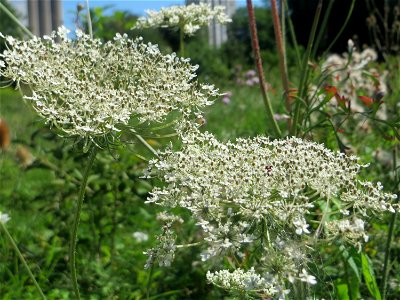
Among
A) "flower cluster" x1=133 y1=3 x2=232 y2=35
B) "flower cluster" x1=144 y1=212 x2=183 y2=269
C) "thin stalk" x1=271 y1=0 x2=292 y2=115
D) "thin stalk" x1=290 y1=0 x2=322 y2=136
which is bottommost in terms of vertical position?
"flower cluster" x1=144 y1=212 x2=183 y2=269

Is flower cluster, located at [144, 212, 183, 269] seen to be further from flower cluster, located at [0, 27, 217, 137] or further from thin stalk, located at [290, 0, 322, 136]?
thin stalk, located at [290, 0, 322, 136]

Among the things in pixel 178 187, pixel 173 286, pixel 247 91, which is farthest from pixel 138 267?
pixel 247 91

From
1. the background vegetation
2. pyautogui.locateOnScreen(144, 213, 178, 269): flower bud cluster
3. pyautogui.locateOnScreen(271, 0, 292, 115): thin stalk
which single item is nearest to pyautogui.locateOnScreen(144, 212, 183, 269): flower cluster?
pyautogui.locateOnScreen(144, 213, 178, 269): flower bud cluster

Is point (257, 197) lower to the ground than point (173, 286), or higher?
lower

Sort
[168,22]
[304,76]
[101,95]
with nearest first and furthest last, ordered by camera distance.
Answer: [101,95], [304,76], [168,22]

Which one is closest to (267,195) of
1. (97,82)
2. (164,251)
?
(164,251)

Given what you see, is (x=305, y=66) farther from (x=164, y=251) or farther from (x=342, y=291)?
(x=164, y=251)

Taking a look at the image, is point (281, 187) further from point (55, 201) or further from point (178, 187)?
point (55, 201)
